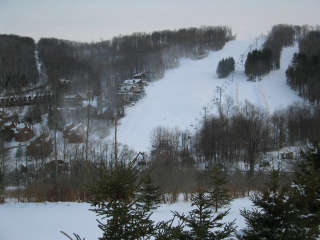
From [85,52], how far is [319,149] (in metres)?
73.4

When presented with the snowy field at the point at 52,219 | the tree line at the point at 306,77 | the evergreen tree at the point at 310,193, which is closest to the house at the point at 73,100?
the snowy field at the point at 52,219

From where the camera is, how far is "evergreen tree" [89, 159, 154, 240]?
2646mm

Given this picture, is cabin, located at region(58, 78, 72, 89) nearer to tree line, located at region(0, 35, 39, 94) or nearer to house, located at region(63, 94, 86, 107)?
house, located at region(63, 94, 86, 107)

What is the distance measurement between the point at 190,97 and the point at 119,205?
4041 centimetres

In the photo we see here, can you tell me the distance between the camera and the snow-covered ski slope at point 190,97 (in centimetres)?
3212

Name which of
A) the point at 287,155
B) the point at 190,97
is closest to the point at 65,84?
the point at 190,97

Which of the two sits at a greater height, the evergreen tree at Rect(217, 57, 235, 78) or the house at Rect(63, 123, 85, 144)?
the evergreen tree at Rect(217, 57, 235, 78)

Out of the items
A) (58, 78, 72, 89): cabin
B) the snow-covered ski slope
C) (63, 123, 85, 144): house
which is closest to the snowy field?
the snow-covered ski slope

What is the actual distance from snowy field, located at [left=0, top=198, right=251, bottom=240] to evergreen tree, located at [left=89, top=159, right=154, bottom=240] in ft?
14.9

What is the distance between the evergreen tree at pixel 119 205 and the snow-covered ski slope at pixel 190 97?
77.3 ft

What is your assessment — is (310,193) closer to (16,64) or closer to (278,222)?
(278,222)

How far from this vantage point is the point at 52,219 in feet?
30.8

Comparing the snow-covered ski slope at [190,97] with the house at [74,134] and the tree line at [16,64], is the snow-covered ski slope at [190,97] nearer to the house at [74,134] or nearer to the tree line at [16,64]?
the house at [74,134]

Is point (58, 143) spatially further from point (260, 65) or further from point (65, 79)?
point (260, 65)
